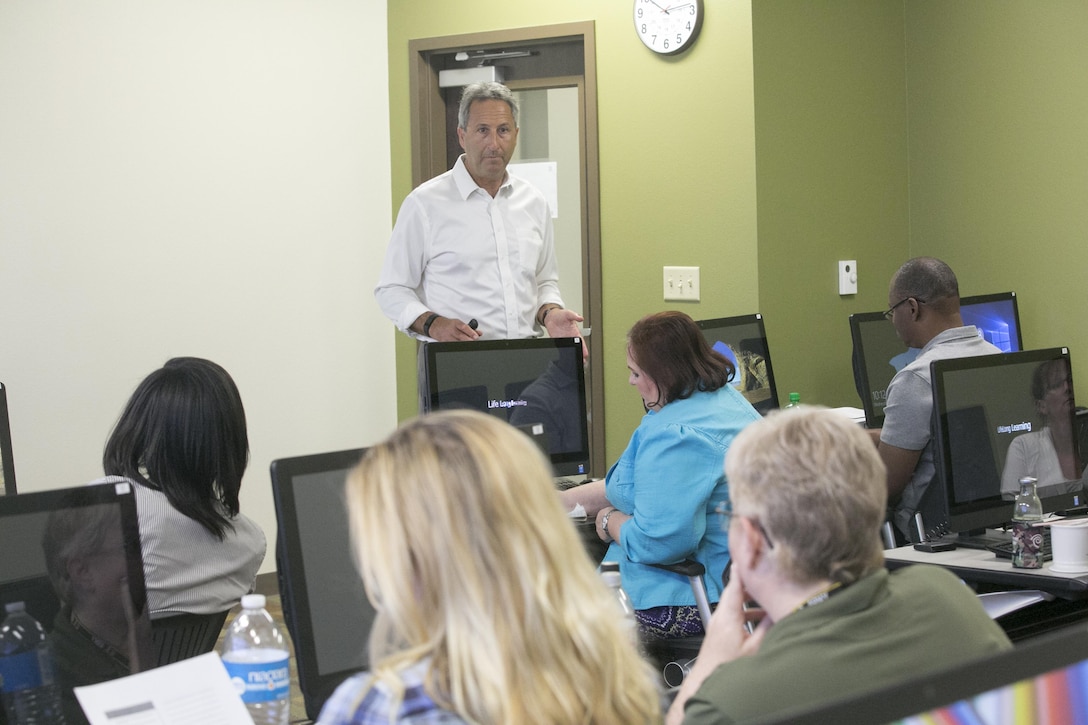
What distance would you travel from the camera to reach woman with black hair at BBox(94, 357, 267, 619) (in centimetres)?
220

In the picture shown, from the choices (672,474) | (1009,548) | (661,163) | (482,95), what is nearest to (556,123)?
(661,163)

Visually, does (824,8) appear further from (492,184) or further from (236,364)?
(236,364)

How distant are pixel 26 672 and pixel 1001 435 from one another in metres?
2.31

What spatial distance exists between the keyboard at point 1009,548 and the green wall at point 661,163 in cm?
196

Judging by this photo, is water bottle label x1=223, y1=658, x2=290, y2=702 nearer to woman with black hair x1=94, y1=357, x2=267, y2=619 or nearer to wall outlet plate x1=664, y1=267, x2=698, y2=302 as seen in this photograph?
woman with black hair x1=94, y1=357, x2=267, y2=619

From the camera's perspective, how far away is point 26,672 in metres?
1.54

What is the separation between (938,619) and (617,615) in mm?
520

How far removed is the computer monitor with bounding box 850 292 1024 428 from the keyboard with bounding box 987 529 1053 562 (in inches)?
61.4

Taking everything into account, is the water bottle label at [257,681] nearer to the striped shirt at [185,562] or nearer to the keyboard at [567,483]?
the striped shirt at [185,562]

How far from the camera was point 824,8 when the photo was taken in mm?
5012

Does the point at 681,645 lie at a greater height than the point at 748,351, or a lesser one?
lesser

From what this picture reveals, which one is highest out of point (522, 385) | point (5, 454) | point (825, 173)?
point (825, 173)

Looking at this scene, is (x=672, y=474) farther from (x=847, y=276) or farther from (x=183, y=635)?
(x=847, y=276)

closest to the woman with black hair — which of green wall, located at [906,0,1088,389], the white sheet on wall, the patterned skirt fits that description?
the patterned skirt
